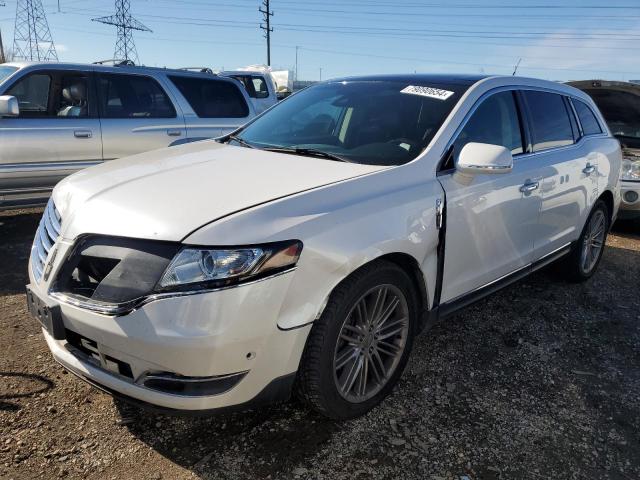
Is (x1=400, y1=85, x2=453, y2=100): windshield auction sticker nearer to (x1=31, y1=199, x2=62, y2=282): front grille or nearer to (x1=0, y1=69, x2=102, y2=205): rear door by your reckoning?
(x1=31, y1=199, x2=62, y2=282): front grille

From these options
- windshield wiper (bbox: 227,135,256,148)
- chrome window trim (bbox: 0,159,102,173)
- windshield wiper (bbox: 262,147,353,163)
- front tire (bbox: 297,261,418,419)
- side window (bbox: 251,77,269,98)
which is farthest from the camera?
side window (bbox: 251,77,269,98)

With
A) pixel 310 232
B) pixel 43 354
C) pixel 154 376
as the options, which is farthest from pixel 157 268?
pixel 43 354

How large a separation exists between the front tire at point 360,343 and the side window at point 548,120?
70.2 inches

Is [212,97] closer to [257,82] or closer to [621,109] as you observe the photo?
[621,109]

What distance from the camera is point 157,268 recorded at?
6.41 ft

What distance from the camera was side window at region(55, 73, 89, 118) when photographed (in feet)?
18.1

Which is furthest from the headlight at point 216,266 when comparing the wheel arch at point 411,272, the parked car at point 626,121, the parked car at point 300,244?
the parked car at point 626,121

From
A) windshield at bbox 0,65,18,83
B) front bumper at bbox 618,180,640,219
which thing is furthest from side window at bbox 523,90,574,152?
windshield at bbox 0,65,18,83

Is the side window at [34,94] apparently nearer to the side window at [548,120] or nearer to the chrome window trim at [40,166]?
the chrome window trim at [40,166]

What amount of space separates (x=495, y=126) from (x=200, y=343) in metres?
2.39

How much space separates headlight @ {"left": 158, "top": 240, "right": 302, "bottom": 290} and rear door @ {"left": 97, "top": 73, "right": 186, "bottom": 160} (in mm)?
4287

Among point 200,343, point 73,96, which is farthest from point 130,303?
point 73,96

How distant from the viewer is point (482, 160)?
2.68m

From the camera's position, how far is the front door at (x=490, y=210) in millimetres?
2852
